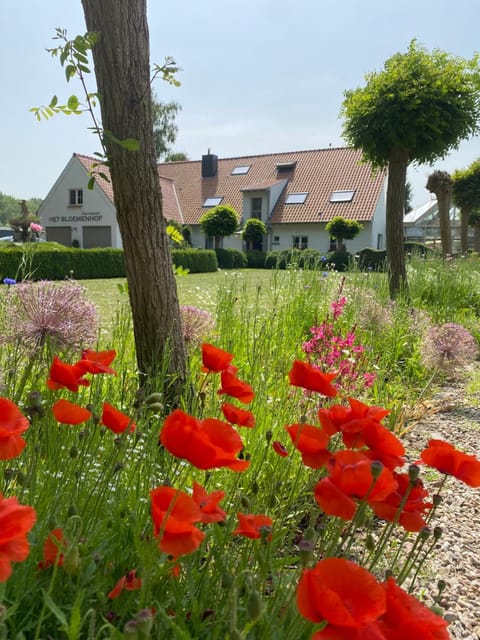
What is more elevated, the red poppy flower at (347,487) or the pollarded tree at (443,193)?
the pollarded tree at (443,193)

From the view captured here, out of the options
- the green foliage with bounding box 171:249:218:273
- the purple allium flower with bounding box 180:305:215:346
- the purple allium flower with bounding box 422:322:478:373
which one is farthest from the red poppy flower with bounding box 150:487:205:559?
the green foliage with bounding box 171:249:218:273

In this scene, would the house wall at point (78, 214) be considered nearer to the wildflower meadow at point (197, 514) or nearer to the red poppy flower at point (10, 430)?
the wildflower meadow at point (197, 514)

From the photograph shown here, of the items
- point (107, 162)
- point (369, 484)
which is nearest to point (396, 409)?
point (107, 162)

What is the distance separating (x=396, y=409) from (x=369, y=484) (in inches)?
121

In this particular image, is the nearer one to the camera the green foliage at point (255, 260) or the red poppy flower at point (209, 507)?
the red poppy flower at point (209, 507)

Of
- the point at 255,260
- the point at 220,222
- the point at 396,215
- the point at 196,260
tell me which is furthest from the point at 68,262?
the point at 220,222

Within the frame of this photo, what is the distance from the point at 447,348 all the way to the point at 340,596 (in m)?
4.40

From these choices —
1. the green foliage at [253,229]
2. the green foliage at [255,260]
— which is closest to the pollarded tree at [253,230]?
the green foliage at [253,229]

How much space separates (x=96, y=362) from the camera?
1.29 metres

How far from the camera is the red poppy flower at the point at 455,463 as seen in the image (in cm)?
94

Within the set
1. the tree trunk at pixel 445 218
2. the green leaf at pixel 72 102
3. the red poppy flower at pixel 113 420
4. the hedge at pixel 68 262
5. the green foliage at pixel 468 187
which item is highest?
the green foliage at pixel 468 187

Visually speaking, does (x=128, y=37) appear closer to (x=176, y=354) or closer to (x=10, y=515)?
(x=176, y=354)

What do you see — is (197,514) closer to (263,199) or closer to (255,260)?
(255,260)

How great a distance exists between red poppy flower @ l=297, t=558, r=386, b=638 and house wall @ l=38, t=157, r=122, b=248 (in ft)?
96.1
